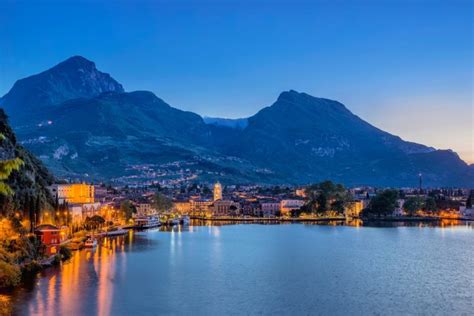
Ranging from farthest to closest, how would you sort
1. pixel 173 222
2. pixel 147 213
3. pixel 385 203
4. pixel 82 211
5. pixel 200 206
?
1. pixel 200 206
2. pixel 147 213
3. pixel 385 203
4. pixel 173 222
5. pixel 82 211

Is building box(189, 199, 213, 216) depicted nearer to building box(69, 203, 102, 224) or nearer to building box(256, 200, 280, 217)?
building box(256, 200, 280, 217)

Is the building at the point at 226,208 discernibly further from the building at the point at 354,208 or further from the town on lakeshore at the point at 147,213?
the building at the point at 354,208

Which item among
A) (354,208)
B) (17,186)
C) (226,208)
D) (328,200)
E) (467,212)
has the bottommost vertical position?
(467,212)

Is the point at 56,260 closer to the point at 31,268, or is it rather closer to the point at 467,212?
the point at 31,268

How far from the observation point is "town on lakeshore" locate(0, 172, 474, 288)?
114ft

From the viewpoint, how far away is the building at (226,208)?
122850 millimetres

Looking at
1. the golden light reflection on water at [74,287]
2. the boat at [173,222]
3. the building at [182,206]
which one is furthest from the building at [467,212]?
the golden light reflection on water at [74,287]

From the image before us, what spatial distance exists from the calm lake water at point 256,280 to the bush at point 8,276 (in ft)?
2.38

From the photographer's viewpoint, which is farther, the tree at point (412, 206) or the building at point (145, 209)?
the building at point (145, 209)

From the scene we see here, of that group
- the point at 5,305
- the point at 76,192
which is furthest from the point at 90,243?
the point at 76,192

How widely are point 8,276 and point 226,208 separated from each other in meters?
95.8

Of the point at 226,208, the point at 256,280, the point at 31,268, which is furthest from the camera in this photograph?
the point at 226,208

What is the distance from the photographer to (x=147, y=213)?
360ft

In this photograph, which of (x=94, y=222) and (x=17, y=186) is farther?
(x=94, y=222)
